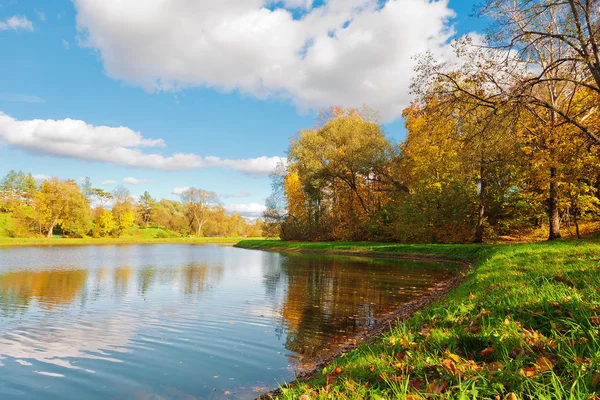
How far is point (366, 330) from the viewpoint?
8773 mm

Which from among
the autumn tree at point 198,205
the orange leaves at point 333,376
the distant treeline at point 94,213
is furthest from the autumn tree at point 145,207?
the orange leaves at point 333,376

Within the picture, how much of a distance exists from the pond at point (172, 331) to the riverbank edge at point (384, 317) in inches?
14.8

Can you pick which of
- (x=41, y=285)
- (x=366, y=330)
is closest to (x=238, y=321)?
(x=366, y=330)

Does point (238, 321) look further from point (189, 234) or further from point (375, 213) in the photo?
point (189, 234)

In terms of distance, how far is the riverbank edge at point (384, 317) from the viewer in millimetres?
6180

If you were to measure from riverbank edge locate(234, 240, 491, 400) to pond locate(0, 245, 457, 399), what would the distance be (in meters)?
0.37

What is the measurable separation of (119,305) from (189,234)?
3553 inches

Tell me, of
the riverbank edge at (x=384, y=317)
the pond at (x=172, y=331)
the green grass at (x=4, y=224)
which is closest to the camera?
the pond at (x=172, y=331)

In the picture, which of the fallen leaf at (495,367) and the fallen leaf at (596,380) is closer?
the fallen leaf at (596,380)

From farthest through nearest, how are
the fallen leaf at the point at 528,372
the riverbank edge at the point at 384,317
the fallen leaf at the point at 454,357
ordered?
the riverbank edge at the point at 384,317, the fallen leaf at the point at 454,357, the fallen leaf at the point at 528,372

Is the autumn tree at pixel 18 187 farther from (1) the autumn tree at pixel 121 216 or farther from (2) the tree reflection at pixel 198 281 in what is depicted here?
(2) the tree reflection at pixel 198 281

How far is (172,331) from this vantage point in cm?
891

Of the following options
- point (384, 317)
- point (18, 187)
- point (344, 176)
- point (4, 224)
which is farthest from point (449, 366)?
point (18, 187)

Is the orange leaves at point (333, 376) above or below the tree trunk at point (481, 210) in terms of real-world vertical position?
below
